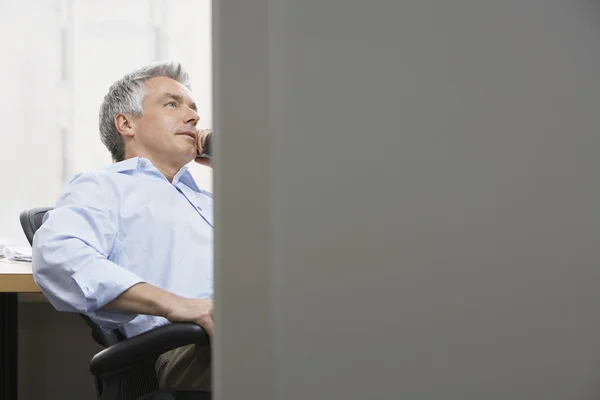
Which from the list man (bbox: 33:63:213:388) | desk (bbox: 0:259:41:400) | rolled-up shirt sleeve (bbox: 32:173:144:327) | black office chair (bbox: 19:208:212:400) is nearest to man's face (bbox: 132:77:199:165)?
man (bbox: 33:63:213:388)

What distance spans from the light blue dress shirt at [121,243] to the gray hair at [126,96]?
0.50 feet

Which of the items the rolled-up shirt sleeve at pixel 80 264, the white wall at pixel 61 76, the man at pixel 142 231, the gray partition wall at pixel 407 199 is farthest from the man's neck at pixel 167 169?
the gray partition wall at pixel 407 199

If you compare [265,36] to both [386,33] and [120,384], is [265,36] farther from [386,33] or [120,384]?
[120,384]

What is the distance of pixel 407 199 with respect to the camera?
0.39 meters

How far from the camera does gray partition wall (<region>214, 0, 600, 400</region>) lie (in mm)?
375

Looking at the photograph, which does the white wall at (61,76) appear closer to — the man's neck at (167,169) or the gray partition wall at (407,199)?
the man's neck at (167,169)

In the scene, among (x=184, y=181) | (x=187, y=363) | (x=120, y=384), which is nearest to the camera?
(x=120, y=384)

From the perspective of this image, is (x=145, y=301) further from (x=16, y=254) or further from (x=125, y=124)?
(x=16, y=254)

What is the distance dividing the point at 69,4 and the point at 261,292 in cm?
259

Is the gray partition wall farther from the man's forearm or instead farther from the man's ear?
the man's ear

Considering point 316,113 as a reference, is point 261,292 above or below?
below

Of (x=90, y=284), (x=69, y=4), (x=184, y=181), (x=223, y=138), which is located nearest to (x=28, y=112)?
(x=69, y=4)

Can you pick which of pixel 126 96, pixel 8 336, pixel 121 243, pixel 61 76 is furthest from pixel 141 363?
pixel 61 76

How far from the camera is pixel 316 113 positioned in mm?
382
